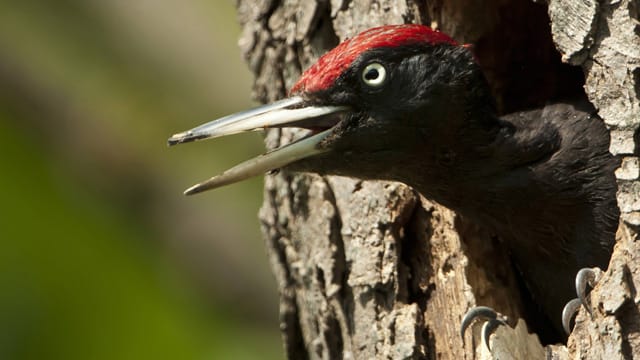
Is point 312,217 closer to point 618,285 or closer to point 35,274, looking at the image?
point 618,285

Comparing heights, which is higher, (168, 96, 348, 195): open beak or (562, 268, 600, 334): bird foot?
(168, 96, 348, 195): open beak

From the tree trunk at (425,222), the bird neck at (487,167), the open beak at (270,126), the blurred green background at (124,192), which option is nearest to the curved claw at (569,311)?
the tree trunk at (425,222)

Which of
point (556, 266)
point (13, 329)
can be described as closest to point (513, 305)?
point (556, 266)

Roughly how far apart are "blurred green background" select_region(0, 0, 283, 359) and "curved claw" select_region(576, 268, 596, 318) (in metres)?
2.96

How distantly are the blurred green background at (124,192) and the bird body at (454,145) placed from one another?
7.83 feet

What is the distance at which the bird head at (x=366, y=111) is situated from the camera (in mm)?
4027

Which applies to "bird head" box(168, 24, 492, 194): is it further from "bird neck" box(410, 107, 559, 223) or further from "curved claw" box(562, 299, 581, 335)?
"curved claw" box(562, 299, 581, 335)

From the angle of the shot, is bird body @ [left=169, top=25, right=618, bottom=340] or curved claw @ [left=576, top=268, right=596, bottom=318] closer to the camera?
curved claw @ [left=576, top=268, right=596, bottom=318]

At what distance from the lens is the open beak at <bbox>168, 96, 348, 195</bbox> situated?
3.99m

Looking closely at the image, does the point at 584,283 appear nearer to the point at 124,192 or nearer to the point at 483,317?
the point at 483,317

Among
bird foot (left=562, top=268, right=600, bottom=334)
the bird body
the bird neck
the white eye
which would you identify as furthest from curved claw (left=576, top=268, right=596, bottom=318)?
the white eye

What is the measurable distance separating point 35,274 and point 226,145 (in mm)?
1120

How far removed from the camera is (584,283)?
12.7 ft

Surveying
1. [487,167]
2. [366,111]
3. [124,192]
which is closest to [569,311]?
[487,167]
